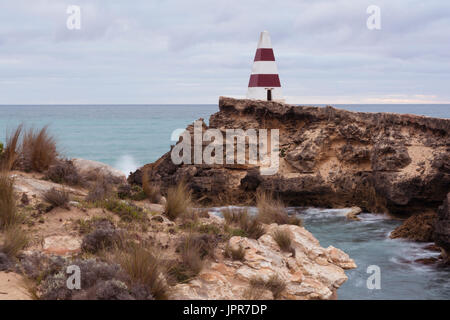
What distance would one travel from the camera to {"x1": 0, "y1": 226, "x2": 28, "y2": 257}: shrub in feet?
18.4

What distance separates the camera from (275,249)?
7559 millimetres

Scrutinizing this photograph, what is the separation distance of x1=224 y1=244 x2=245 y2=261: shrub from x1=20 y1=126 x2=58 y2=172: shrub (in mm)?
5149

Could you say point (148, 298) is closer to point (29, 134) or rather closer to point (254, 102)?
point (29, 134)

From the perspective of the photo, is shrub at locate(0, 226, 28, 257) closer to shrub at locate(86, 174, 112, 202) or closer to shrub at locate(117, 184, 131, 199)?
shrub at locate(86, 174, 112, 202)

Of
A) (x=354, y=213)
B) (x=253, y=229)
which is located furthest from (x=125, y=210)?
(x=354, y=213)

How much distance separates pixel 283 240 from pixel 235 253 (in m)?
1.25

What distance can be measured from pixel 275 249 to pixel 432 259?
4946 millimetres

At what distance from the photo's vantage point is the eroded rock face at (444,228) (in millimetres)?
10008

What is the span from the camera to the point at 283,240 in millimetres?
7660

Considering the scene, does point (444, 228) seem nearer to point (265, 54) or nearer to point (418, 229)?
point (418, 229)

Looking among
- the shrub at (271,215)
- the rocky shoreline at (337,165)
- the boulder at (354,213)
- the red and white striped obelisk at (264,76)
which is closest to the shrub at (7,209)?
the shrub at (271,215)

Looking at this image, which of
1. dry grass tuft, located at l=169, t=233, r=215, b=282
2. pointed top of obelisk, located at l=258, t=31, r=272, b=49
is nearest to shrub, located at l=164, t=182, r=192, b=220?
dry grass tuft, located at l=169, t=233, r=215, b=282

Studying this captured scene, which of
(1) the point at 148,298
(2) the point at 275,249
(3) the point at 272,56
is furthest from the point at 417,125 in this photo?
(1) the point at 148,298
